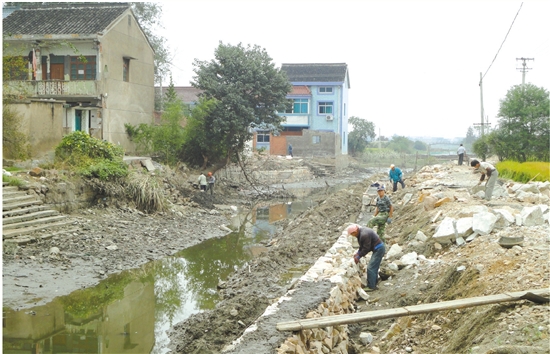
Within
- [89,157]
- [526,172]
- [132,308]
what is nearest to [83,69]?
[89,157]

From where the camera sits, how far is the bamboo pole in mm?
6297

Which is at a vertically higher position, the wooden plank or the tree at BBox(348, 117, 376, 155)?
the tree at BBox(348, 117, 376, 155)

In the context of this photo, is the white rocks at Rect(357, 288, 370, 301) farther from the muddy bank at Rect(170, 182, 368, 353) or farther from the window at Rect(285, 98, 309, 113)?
the window at Rect(285, 98, 309, 113)

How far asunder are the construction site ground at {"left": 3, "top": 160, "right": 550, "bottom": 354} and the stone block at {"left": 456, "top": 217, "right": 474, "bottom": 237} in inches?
12.6

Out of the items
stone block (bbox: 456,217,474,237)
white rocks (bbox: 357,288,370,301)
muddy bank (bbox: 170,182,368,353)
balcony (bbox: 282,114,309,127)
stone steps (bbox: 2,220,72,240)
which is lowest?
muddy bank (bbox: 170,182,368,353)

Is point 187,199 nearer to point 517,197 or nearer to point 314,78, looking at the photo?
point 517,197

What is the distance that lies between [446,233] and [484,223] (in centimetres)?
84

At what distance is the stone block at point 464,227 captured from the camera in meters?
10.8

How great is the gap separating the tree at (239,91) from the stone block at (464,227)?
18.7m

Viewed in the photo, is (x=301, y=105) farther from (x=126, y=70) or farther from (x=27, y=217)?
(x=27, y=217)

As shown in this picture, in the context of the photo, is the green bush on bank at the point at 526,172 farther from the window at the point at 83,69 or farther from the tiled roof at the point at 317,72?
the tiled roof at the point at 317,72

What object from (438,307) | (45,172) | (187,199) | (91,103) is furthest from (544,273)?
(91,103)

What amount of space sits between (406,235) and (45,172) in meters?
11.5

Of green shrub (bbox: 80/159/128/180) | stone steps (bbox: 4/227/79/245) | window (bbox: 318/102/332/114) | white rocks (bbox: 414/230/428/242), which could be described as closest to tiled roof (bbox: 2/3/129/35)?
green shrub (bbox: 80/159/128/180)
